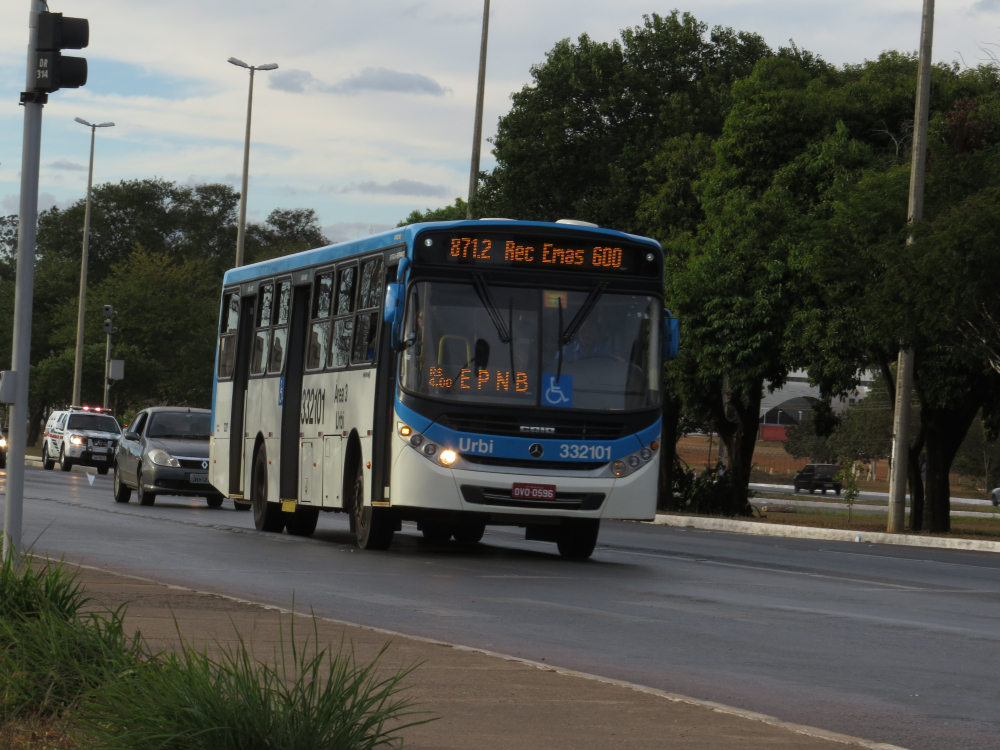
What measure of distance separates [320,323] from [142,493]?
9.73 meters

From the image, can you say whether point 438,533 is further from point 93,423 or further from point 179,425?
point 93,423

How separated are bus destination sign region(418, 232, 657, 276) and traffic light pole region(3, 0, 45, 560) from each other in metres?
6.76

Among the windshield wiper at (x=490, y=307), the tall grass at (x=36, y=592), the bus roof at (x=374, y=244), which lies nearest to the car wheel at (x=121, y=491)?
the bus roof at (x=374, y=244)

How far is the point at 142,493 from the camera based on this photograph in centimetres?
2812

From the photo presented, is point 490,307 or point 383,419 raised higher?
point 490,307

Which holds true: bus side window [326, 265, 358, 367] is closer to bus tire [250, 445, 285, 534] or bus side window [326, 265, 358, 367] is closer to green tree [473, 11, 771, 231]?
bus tire [250, 445, 285, 534]

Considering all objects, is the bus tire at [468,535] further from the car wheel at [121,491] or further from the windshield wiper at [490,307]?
the car wheel at [121,491]

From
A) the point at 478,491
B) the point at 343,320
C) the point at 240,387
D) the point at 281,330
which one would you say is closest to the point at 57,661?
the point at 478,491

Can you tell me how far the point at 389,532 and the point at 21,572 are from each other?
10066 mm

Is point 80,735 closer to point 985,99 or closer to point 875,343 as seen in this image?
point 875,343

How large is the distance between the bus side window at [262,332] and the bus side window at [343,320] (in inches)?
105

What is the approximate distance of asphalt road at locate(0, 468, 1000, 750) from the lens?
8.54 metres

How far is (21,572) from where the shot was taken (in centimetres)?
782

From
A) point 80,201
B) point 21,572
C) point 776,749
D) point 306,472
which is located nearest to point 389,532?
point 306,472
